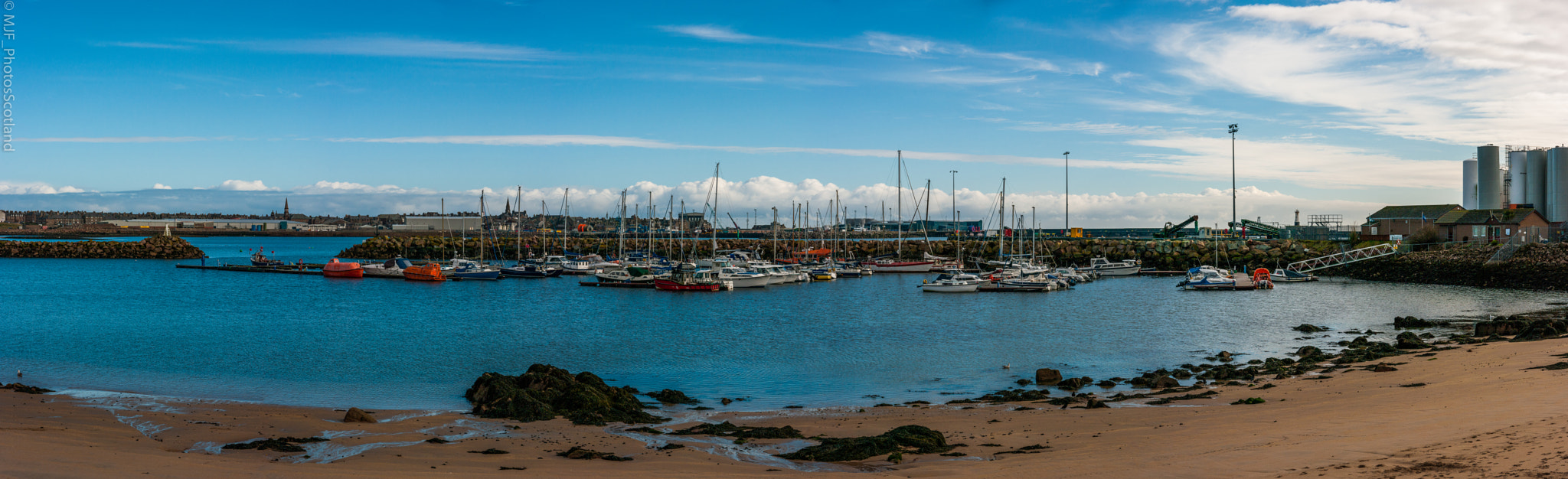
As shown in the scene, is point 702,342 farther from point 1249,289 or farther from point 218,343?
point 1249,289

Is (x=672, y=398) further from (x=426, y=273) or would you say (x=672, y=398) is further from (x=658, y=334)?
(x=426, y=273)

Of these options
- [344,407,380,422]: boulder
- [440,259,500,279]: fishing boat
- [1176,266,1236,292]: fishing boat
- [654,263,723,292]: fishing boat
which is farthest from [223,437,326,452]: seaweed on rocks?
[440,259,500,279]: fishing boat

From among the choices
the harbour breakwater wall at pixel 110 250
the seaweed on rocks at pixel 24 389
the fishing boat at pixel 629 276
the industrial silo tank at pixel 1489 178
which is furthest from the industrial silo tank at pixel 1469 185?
the harbour breakwater wall at pixel 110 250

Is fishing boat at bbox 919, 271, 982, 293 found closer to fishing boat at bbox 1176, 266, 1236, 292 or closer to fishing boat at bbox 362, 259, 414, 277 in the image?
fishing boat at bbox 1176, 266, 1236, 292

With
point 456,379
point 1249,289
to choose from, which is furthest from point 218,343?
point 1249,289

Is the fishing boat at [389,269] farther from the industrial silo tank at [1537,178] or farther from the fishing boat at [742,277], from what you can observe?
the industrial silo tank at [1537,178]

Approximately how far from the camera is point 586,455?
41.6 feet

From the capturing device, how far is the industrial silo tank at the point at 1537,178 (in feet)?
277

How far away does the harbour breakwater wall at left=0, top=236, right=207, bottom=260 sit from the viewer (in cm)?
10681

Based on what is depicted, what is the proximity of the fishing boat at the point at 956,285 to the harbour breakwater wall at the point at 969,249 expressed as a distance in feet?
61.8

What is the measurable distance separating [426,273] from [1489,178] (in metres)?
108

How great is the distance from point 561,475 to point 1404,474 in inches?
398

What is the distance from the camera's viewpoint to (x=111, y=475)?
9914 mm

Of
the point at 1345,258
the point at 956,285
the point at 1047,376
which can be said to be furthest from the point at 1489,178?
the point at 1047,376
